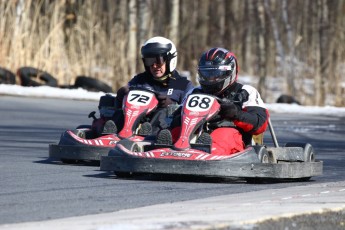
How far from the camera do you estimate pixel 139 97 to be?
11914mm

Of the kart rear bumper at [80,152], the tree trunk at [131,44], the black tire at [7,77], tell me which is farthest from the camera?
the tree trunk at [131,44]

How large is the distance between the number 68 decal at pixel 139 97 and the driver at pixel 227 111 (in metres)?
0.71

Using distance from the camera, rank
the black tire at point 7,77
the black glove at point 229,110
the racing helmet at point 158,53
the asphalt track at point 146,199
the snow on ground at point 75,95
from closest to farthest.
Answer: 1. the asphalt track at point 146,199
2. the black glove at point 229,110
3. the racing helmet at point 158,53
4. the snow on ground at point 75,95
5. the black tire at point 7,77

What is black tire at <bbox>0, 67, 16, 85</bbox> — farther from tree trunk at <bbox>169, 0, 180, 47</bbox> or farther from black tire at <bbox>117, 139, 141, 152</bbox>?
black tire at <bbox>117, 139, 141, 152</bbox>

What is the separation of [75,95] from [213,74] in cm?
1105

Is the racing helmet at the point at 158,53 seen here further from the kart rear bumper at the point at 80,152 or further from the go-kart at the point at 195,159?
the go-kart at the point at 195,159

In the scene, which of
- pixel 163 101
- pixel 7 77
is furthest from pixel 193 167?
pixel 7 77

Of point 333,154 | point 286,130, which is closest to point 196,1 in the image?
point 286,130

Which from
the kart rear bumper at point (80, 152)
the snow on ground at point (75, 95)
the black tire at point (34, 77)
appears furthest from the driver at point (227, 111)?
the black tire at point (34, 77)

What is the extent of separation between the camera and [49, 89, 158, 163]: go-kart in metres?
11.7

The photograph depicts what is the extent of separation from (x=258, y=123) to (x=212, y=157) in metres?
0.83

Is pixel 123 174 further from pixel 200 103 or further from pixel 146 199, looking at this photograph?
pixel 146 199

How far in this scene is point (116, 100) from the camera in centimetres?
1249

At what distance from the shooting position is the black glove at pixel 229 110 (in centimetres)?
1072
